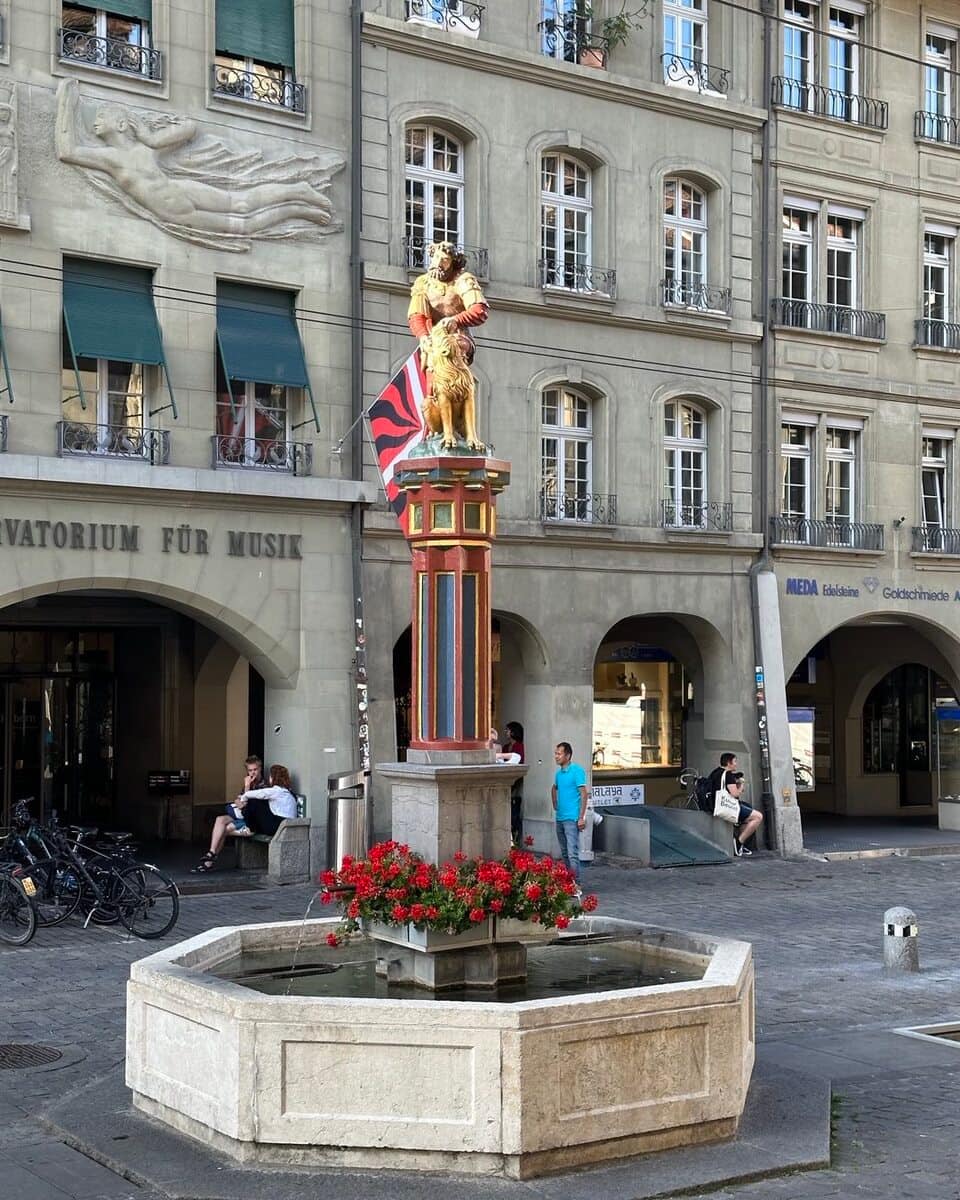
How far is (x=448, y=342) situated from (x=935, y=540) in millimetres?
20287

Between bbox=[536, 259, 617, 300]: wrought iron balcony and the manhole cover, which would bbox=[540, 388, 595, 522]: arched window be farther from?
the manhole cover

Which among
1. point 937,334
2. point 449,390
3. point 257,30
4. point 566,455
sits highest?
point 257,30

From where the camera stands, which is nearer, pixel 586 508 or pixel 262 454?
pixel 262 454

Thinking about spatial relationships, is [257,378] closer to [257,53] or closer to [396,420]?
[396,420]

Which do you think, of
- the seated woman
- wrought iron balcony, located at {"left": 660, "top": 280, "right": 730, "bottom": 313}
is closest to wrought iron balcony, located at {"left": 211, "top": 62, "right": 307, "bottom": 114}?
wrought iron balcony, located at {"left": 660, "top": 280, "right": 730, "bottom": 313}

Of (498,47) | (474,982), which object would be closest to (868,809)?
(498,47)

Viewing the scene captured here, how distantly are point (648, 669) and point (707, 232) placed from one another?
768 cm

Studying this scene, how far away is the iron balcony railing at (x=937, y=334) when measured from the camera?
29.3 metres

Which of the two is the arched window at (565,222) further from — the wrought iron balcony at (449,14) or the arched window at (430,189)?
the wrought iron balcony at (449,14)

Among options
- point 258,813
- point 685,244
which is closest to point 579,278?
point 685,244

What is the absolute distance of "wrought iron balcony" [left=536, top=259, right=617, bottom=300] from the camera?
25.0 meters

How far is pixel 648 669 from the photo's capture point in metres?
30.0

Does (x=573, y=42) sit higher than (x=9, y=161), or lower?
higher

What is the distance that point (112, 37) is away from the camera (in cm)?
2098
